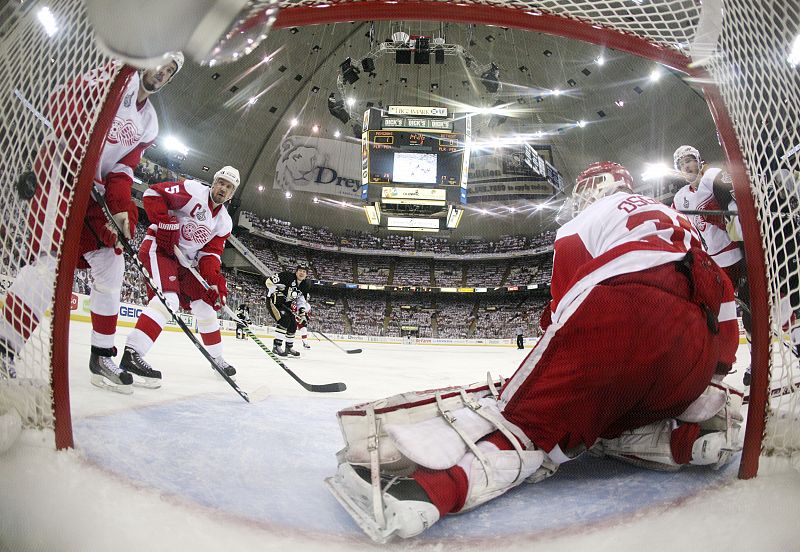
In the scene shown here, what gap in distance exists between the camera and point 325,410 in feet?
4.25

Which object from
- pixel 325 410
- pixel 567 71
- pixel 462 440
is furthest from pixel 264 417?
pixel 567 71

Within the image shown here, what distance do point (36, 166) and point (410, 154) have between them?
557cm

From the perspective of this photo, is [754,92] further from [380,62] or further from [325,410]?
[380,62]

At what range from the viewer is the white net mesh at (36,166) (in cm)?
64

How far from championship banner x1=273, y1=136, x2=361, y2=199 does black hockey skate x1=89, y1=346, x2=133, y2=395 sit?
3525mm

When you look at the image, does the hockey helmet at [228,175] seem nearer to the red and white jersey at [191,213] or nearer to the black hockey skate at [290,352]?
the red and white jersey at [191,213]

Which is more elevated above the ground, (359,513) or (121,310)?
(359,513)

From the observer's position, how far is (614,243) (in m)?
0.70

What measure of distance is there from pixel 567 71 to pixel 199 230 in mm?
3725

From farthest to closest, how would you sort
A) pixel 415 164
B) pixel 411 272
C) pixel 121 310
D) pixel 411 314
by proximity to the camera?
1. pixel 411 314
2. pixel 411 272
3. pixel 415 164
4. pixel 121 310

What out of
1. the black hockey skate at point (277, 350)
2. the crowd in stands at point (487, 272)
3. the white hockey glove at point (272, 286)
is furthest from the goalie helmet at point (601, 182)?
the crowd in stands at point (487, 272)

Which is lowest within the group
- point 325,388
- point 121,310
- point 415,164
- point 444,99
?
point 121,310

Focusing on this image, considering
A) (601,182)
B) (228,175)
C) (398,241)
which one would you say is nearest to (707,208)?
(601,182)

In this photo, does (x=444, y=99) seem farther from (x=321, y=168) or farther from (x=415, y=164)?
(x=321, y=168)
